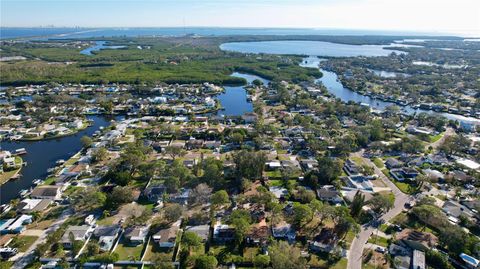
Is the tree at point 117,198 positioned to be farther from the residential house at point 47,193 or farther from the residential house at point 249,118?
the residential house at point 249,118

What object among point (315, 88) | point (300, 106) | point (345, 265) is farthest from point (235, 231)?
point (315, 88)

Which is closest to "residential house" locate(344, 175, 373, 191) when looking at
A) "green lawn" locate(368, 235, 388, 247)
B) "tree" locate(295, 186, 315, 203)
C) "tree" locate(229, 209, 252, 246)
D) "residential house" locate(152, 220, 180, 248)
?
"tree" locate(295, 186, 315, 203)

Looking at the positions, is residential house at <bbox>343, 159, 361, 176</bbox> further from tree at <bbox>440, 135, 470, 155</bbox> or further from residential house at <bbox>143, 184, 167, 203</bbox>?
residential house at <bbox>143, 184, 167, 203</bbox>

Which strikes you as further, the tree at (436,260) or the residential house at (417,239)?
the residential house at (417,239)

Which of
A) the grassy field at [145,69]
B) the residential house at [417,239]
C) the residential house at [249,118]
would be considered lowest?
the residential house at [417,239]

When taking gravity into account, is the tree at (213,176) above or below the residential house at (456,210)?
above

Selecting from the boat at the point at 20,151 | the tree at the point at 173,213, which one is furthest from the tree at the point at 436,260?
the boat at the point at 20,151

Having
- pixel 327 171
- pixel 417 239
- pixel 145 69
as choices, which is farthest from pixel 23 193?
pixel 145 69
